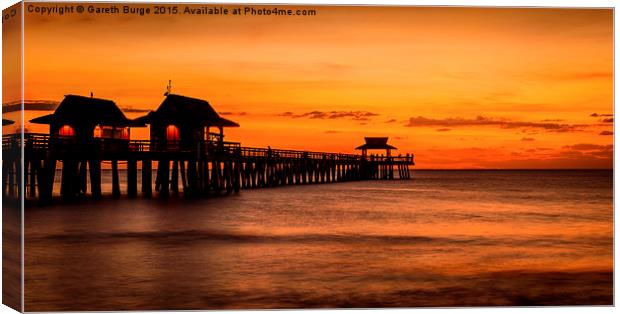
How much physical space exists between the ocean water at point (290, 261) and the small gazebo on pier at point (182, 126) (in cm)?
308

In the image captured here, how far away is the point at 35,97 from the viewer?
10.6m

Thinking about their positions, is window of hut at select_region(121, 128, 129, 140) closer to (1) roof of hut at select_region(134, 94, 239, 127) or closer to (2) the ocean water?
(1) roof of hut at select_region(134, 94, 239, 127)

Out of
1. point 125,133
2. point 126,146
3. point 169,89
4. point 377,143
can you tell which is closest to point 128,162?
point 126,146

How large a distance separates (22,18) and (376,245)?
8.51 m

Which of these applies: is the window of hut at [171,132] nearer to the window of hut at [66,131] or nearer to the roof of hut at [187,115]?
the roof of hut at [187,115]

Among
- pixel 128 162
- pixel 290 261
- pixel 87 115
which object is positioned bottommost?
pixel 290 261

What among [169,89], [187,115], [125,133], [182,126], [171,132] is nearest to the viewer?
[169,89]

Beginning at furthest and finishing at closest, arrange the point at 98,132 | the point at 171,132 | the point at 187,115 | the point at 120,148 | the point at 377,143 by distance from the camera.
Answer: the point at 377,143, the point at 171,132, the point at 98,132, the point at 187,115, the point at 120,148

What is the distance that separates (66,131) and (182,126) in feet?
11.2

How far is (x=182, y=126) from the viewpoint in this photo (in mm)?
27156

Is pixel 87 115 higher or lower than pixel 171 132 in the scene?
higher

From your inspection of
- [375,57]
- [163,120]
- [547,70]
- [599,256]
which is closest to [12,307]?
[375,57]

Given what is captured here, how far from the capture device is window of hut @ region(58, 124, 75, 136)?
85.2 ft

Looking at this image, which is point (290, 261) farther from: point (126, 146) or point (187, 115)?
point (187, 115)
